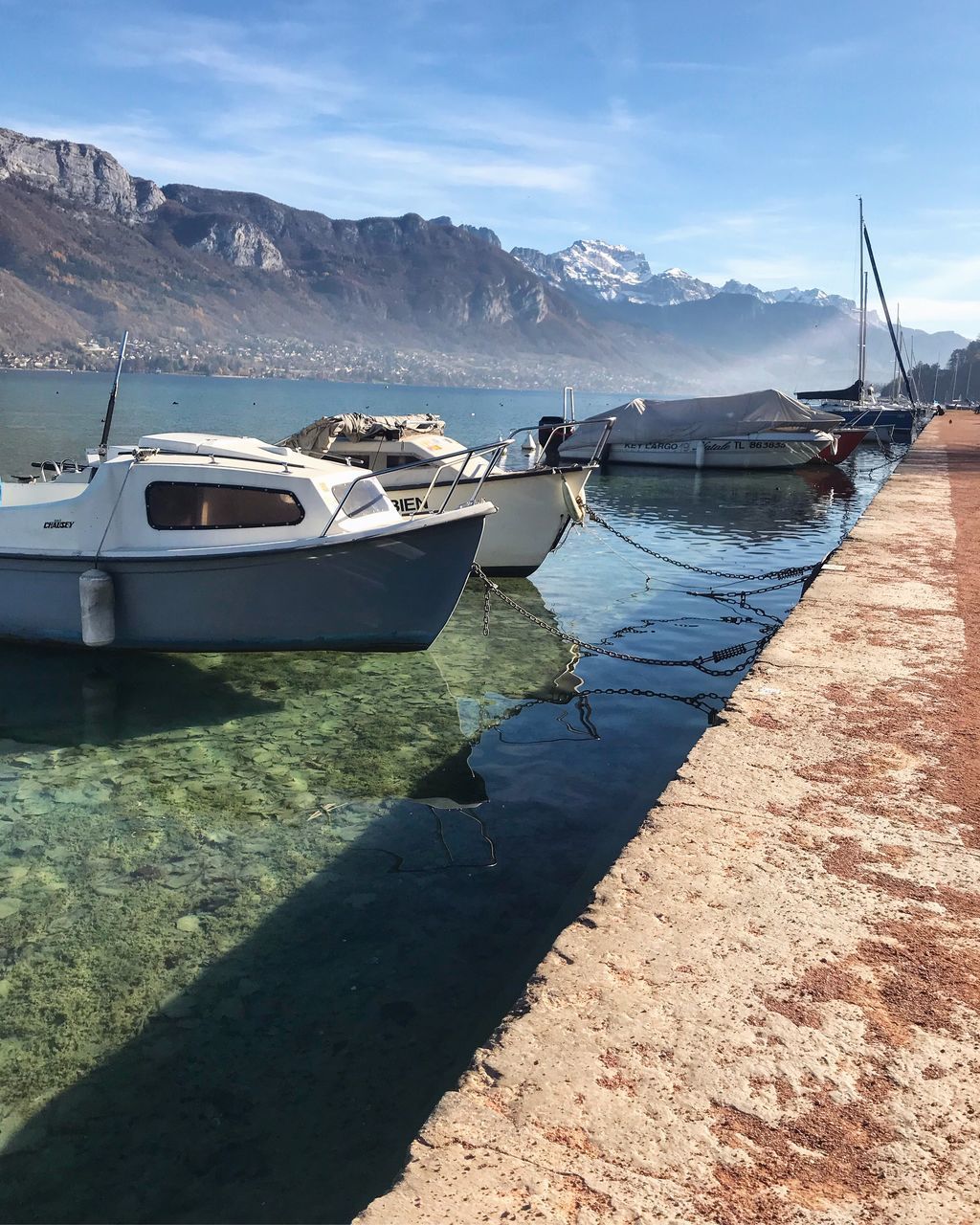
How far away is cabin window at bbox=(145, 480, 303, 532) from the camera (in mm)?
9695

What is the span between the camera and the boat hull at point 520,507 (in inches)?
584

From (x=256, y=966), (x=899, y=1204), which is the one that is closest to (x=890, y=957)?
(x=899, y=1204)

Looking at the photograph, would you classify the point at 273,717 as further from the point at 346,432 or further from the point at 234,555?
the point at 346,432

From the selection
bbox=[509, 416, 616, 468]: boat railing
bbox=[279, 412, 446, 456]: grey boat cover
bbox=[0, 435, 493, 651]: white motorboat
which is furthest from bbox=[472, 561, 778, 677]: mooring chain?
bbox=[279, 412, 446, 456]: grey boat cover

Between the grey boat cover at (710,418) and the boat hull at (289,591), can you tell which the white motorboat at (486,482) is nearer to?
the boat hull at (289,591)

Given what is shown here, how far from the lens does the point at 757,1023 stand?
10.1ft

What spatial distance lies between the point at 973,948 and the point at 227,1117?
10.3ft

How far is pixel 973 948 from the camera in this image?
3500mm

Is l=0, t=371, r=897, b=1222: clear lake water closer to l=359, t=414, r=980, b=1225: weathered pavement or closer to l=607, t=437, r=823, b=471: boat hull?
l=359, t=414, r=980, b=1225: weathered pavement

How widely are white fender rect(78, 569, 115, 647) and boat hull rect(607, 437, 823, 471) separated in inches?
1197

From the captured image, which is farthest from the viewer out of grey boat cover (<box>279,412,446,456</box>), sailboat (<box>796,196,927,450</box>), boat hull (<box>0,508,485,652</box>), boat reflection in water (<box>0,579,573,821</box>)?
sailboat (<box>796,196,927,450</box>)

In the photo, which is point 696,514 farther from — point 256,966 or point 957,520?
point 256,966

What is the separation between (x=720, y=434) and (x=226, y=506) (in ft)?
98.5

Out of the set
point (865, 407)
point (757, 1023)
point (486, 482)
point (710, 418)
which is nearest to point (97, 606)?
point (486, 482)
